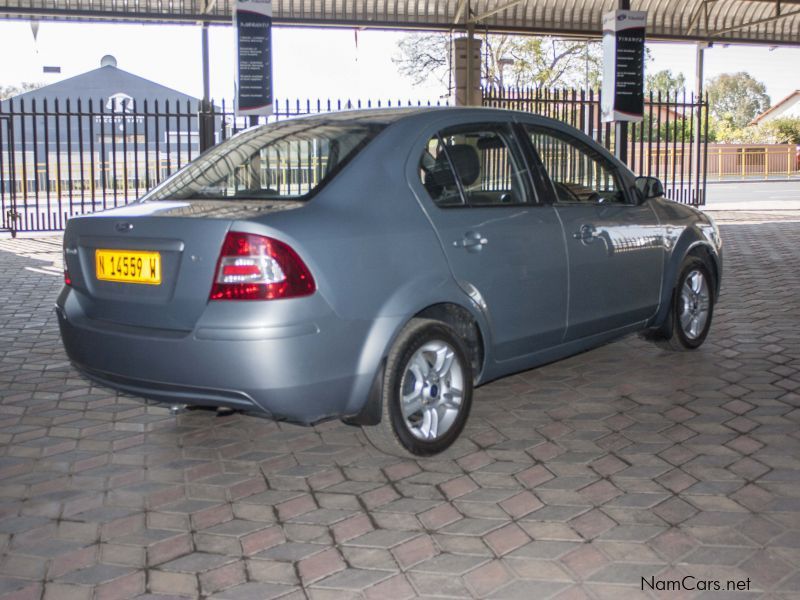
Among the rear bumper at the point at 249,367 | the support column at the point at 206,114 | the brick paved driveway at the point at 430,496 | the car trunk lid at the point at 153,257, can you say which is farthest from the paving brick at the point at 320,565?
the support column at the point at 206,114

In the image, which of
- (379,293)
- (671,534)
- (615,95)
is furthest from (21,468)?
(615,95)

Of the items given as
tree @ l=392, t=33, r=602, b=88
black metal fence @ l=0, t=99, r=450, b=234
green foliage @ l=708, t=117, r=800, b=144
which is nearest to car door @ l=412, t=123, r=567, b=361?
black metal fence @ l=0, t=99, r=450, b=234

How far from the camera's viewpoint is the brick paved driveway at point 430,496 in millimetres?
3219

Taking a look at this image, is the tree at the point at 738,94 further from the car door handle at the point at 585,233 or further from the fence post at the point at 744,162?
the car door handle at the point at 585,233

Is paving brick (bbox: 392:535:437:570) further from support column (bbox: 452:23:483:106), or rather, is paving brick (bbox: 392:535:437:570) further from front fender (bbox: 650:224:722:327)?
support column (bbox: 452:23:483:106)

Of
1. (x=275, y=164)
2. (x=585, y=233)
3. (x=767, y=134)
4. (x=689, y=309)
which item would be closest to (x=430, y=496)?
(x=275, y=164)

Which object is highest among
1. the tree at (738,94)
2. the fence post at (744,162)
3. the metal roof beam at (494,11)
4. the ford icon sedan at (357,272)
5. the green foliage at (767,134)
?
the tree at (738,94)

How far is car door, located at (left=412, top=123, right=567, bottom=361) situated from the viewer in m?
4.46

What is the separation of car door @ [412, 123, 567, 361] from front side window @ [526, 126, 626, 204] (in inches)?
10.6

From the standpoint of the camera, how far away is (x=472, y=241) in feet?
14.8

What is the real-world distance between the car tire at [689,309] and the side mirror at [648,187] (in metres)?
0.61

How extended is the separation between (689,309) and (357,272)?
3.35 meters

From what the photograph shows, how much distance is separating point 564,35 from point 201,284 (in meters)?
17.3

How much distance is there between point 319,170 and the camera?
4.31 metres
